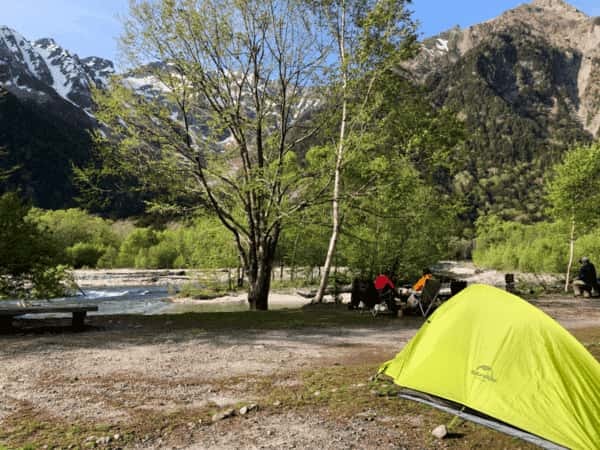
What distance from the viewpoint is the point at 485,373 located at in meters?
6.18

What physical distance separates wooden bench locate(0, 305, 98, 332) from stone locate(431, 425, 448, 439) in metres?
10.6

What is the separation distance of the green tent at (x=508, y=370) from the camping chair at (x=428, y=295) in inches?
340

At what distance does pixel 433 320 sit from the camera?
7.34 m

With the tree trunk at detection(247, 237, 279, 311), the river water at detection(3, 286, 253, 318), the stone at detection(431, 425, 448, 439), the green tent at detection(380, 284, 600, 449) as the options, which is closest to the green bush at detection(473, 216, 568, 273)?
the tree trunk at detection(247, 237, 279, 311)

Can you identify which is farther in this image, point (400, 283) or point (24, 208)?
point (400, 283)

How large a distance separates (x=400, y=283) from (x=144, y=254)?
3404 inches

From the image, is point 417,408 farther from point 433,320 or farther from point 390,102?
point 390,102

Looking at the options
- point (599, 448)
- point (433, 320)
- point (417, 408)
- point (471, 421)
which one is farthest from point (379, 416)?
point (599, 448)

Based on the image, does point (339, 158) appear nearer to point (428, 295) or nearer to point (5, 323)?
point (428, 295)

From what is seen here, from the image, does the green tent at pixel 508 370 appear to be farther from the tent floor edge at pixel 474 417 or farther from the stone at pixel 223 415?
the stone at pixel 223 415

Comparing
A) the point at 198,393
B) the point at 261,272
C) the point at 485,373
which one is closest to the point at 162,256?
the point at 261,272

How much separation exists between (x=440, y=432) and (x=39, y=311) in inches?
426

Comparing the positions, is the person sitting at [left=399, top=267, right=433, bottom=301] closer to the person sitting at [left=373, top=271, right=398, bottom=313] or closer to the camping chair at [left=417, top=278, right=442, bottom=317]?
the camping chair at [left=417, top=278, right=442, bottom=317]

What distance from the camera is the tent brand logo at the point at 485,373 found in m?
6.11
